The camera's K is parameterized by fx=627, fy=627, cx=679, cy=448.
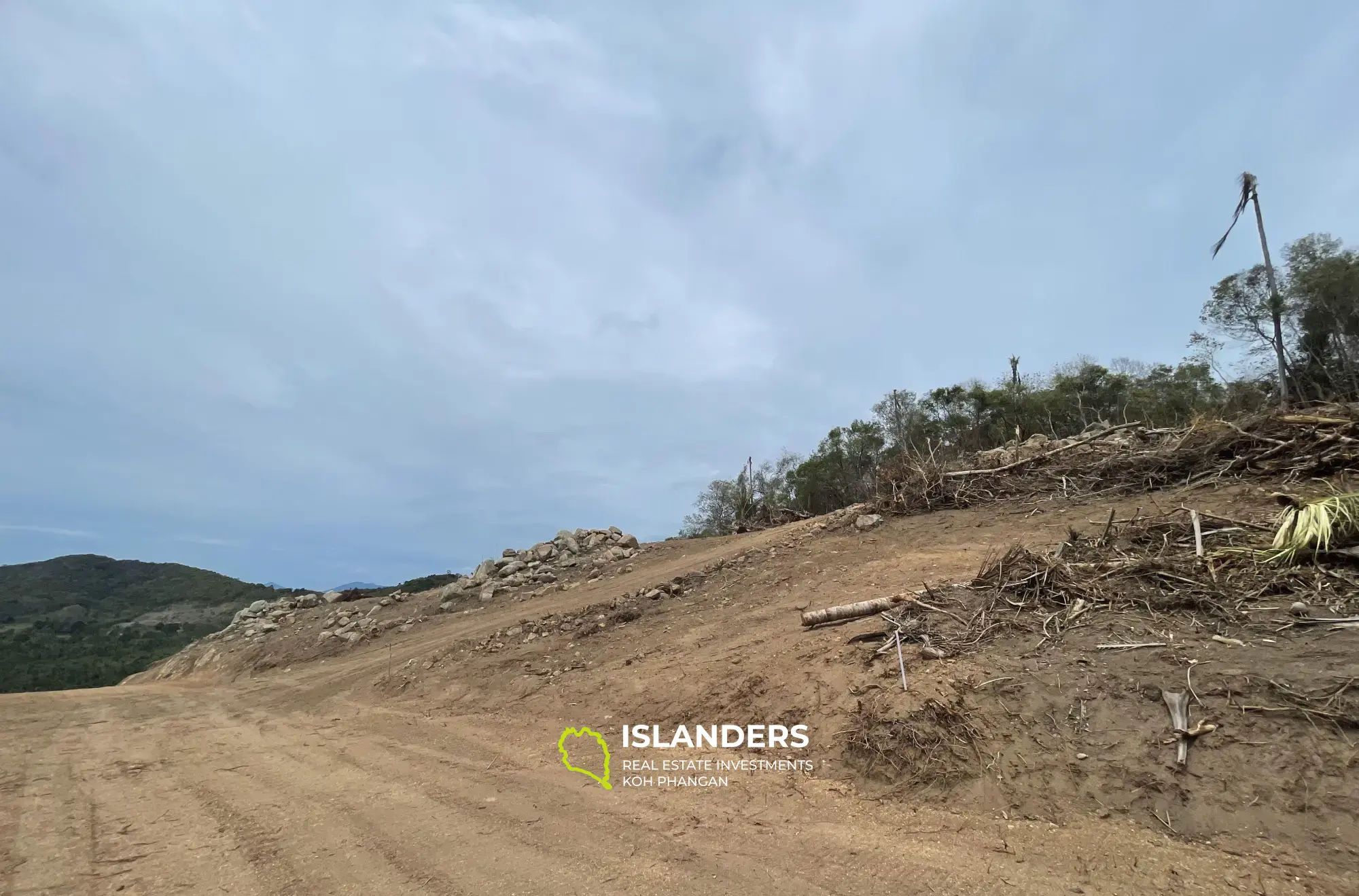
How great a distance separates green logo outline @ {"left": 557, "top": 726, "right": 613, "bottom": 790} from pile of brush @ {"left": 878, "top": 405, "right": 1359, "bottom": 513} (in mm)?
8426

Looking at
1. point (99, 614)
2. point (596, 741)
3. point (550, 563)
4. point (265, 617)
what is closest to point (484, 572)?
point (550, 563)

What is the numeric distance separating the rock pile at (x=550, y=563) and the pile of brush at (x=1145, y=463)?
7718 mm

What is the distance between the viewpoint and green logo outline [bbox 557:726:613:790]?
5.09 meters

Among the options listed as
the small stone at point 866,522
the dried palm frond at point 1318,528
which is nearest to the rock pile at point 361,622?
the small stone at point 866,522

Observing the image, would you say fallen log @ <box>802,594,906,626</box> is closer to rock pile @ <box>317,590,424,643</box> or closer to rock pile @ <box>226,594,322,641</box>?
rock pile @ <box>317,590,424,643</box>

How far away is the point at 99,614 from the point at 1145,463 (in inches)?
2432

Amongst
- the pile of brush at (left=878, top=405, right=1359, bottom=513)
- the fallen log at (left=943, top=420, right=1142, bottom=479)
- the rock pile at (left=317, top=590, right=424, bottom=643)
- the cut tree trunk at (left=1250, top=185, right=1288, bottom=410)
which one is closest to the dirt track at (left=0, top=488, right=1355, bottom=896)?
the pile of brush at (left=878, top=405, right=1359, bottom=513)

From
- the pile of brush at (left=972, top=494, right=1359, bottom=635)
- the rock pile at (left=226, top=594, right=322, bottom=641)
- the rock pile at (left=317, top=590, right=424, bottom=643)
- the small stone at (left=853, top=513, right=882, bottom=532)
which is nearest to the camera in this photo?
the pile of brush at (left=972, top=494, right=1359, bottom=635)

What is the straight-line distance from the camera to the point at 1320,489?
6.75 metres

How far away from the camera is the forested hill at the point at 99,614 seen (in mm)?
25531

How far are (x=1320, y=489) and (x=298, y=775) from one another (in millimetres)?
10793

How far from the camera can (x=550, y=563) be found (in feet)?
58.9

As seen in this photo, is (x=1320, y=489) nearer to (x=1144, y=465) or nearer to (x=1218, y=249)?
(x=1144, y=465)

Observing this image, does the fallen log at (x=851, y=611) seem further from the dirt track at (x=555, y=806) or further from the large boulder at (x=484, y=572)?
the large boulder at (x=484, y=572)
